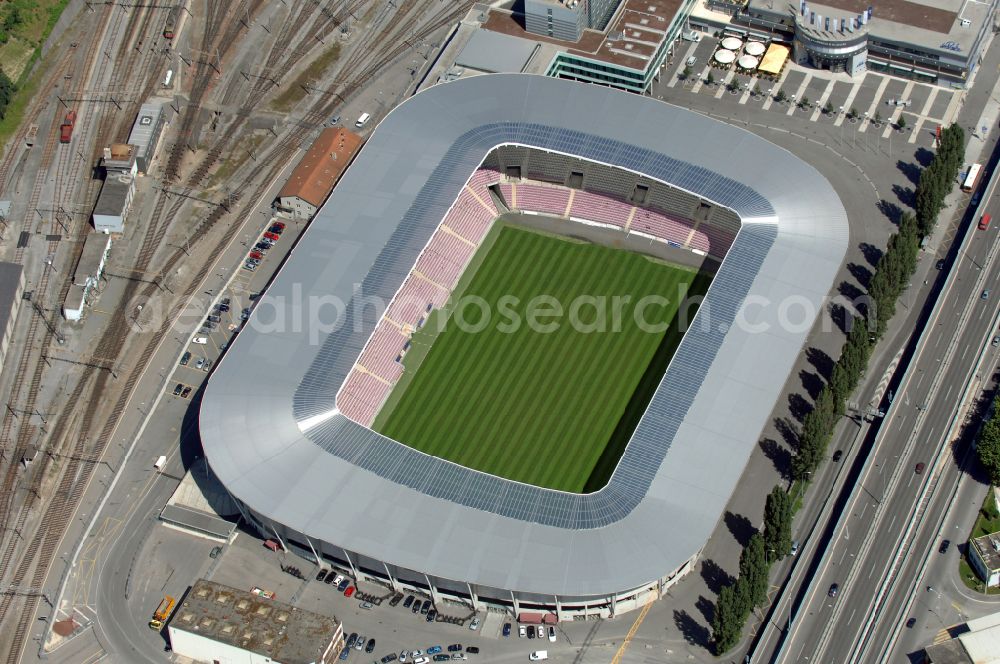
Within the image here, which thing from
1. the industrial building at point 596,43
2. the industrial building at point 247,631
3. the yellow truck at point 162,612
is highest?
the industrial building at point 596,43

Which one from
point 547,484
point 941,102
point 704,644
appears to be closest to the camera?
point 704,644

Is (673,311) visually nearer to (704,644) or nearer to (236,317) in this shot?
(704,644)

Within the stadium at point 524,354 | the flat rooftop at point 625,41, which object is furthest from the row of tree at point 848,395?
the flat rooftop at point 625,41

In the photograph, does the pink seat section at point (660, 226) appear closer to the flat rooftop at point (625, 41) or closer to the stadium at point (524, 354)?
the stadium at point (524, 354)

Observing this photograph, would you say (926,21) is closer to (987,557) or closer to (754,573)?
(987,557)

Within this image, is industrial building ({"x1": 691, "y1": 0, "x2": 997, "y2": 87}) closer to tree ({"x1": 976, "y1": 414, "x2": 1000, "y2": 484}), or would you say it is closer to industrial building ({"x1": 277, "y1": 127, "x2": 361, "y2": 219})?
tree ({"x1": 976, "y1": 414, "x2": 1000, "y2": 484})

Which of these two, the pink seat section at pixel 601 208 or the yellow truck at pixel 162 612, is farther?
the pink seat section at pixel 601 208

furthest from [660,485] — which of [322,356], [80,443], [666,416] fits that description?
[80,443]

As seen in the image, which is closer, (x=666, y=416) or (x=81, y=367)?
(x=666, y=416)
